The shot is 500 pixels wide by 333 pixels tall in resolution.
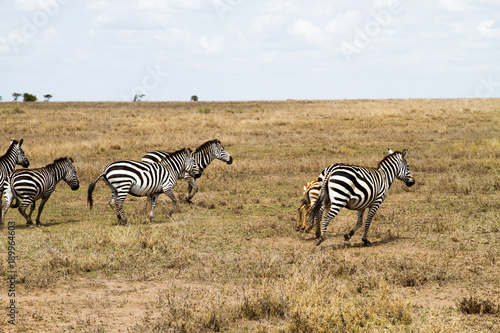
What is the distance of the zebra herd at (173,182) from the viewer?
358 inches

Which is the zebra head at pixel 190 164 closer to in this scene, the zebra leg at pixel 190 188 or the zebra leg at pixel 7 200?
the zebra leg at pixel 190 188

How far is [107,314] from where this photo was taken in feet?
20.8

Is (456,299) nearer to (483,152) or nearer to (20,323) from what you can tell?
(20,323)

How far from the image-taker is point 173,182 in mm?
12141

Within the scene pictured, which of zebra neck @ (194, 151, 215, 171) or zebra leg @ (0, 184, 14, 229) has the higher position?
zebra neck @ (194, 151, 215, 171)

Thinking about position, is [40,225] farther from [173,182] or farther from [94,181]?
[173,182]

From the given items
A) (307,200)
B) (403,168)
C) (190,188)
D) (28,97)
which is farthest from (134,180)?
(28,97)

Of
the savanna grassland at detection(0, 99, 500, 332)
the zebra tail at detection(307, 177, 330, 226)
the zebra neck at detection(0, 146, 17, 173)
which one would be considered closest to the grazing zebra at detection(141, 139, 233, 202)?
the savanna grassland at detection(0, 99, 500, 332)

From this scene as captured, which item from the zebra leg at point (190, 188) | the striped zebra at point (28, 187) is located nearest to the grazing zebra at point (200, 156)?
the zebra leg at point (190, 188)

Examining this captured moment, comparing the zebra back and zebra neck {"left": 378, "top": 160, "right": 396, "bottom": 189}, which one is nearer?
zebra neck {"left": 378, "top": 160, "right": 396, "bottom": 189}

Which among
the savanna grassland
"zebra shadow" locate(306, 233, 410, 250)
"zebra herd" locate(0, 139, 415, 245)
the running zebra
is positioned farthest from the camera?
the running zebra

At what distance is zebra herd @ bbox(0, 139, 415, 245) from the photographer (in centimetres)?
909

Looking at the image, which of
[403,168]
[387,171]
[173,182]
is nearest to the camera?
[387,171]

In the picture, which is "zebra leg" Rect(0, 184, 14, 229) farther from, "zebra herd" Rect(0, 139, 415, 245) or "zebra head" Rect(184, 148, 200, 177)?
"zebra head" Rect(184, 148, 200, 177)
